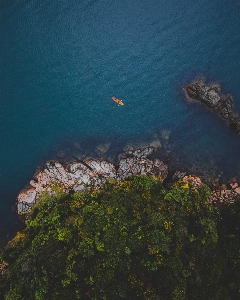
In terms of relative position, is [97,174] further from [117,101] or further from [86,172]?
[117,101]

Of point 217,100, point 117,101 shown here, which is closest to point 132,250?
point 117,101

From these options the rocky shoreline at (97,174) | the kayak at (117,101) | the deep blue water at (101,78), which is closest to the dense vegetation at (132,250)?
the rocky shoreline at (97,174)

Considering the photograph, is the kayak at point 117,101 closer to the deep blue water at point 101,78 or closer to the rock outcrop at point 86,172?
the deep blue water at point 101,78

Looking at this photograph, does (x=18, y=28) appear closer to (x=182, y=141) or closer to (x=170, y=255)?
(x=182, y=141)

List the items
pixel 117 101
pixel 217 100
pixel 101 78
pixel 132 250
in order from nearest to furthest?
1. pixel 132 250
2. pixel 217 100
3. pixel 117 101
4. pixel 101 78

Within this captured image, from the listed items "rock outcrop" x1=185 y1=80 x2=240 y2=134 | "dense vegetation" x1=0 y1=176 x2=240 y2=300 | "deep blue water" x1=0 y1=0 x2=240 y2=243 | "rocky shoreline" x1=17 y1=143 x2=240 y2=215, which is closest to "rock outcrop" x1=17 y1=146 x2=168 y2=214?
"rocky shoreline" x1=17 y1=143 x2=240 y2=215

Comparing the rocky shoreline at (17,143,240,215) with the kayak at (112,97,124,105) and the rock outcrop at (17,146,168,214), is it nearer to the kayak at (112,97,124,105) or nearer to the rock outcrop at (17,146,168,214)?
the rock outcrop at (17,146,168,214)
